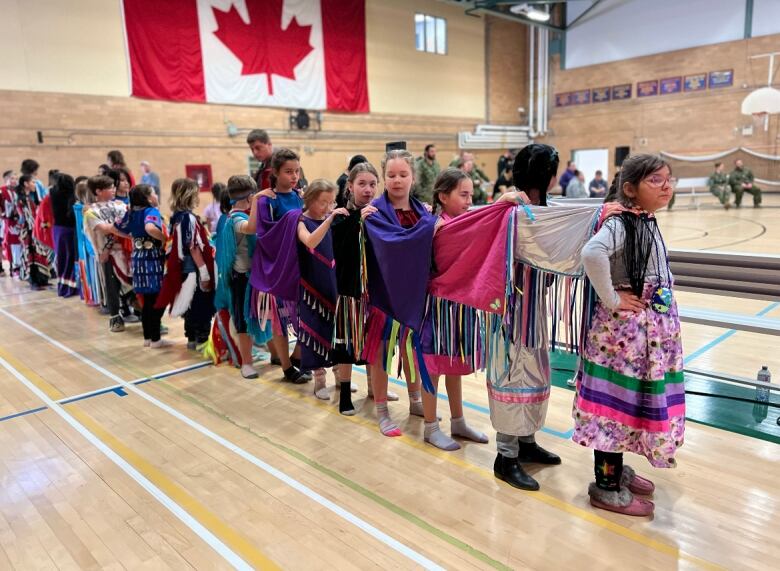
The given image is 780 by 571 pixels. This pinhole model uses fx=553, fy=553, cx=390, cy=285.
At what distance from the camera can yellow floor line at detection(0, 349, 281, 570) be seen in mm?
1936

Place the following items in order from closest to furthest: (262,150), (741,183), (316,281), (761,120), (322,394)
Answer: (316,281) → (322,394) → (262,150) → (741,183) → (761,120)

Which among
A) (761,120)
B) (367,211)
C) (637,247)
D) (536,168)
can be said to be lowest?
(637,247)

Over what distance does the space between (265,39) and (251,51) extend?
47cm

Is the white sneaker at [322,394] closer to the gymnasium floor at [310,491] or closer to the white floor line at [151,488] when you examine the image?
the gymnasium floor at [310,491]

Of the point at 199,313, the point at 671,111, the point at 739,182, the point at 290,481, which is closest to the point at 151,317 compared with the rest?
the point at 199,313

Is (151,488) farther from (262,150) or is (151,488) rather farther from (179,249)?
(262,150)

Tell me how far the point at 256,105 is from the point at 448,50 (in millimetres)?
6950

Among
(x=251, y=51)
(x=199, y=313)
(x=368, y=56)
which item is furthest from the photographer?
(x=368, y=56)

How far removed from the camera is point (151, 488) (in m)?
2.39

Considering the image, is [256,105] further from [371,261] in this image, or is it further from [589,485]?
[589,485]

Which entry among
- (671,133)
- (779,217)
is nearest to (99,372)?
(779,217)

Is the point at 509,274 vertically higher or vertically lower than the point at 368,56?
lower

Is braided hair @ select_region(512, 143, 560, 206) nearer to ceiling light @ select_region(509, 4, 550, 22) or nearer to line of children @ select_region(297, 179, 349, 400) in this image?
line of children @ select_region(297, 179, 349, 400)

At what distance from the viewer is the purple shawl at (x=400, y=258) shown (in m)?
2.41
